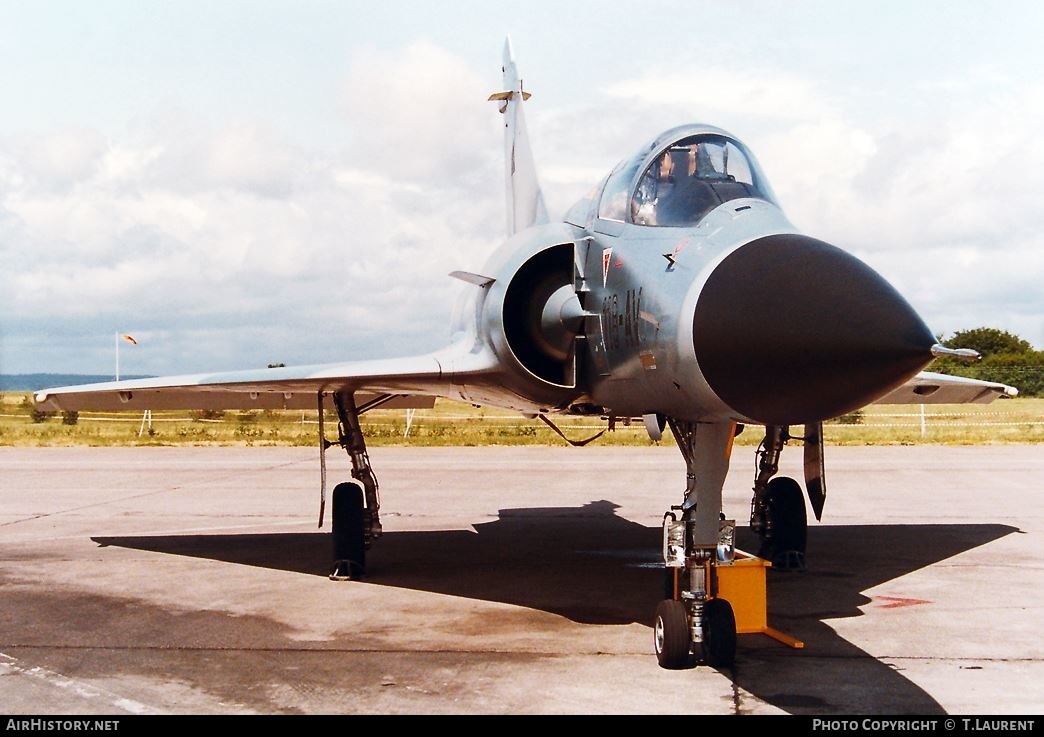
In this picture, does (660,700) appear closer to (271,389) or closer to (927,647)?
(927,647)

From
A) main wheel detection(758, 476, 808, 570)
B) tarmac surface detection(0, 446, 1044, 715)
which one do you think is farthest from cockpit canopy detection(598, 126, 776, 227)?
main wheel detection(758, 476, 808, 570)

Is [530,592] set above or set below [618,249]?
below

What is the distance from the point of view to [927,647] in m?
6.92

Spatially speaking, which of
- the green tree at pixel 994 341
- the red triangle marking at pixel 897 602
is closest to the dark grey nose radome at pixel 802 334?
the red triangle marking at pixel 897 602

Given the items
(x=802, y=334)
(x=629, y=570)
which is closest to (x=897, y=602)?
(x=629, y=570)

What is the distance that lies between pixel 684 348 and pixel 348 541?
5261 mm

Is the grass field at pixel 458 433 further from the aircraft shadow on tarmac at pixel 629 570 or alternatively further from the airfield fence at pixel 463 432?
the aircraft shadow on tarmac at pixel 629 570

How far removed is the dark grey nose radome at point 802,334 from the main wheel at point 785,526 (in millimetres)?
5508

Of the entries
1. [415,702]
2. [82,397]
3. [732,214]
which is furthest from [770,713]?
[82,397]

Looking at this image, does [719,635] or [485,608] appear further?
[485,608]

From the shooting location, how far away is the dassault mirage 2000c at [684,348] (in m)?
4.99

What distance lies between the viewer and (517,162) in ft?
47.0

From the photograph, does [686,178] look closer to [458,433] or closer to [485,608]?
[485,608]
